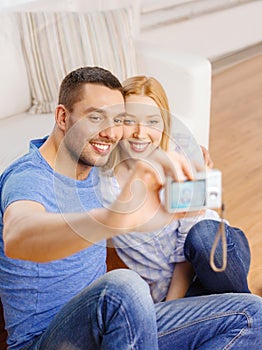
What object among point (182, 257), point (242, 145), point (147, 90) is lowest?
point (242, 145)

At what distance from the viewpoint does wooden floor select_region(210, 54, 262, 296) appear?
2130 mm

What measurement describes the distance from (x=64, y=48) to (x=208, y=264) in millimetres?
964

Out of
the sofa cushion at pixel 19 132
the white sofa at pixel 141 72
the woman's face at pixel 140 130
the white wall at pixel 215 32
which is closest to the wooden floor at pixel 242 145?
the white wall at pixel 215 32

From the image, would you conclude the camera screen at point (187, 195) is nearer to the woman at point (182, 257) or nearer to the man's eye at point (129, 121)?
the man's eye at point (129, 121)

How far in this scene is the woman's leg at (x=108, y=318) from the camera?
41.7 inches

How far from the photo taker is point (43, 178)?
3.46 ft

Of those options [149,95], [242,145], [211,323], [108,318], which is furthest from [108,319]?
[242,145]

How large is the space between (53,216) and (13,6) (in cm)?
159

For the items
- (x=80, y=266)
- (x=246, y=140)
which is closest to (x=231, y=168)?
(x=246, y=140)

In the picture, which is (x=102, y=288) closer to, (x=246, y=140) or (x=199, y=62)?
(x=199, y=62)

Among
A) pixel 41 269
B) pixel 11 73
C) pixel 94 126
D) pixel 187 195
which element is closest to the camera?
pixel 187 195

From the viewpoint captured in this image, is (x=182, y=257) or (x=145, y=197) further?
(x=182, y=257)

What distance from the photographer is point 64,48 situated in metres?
2.12

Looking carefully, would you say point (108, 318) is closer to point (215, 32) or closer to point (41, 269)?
point (41, 269)
